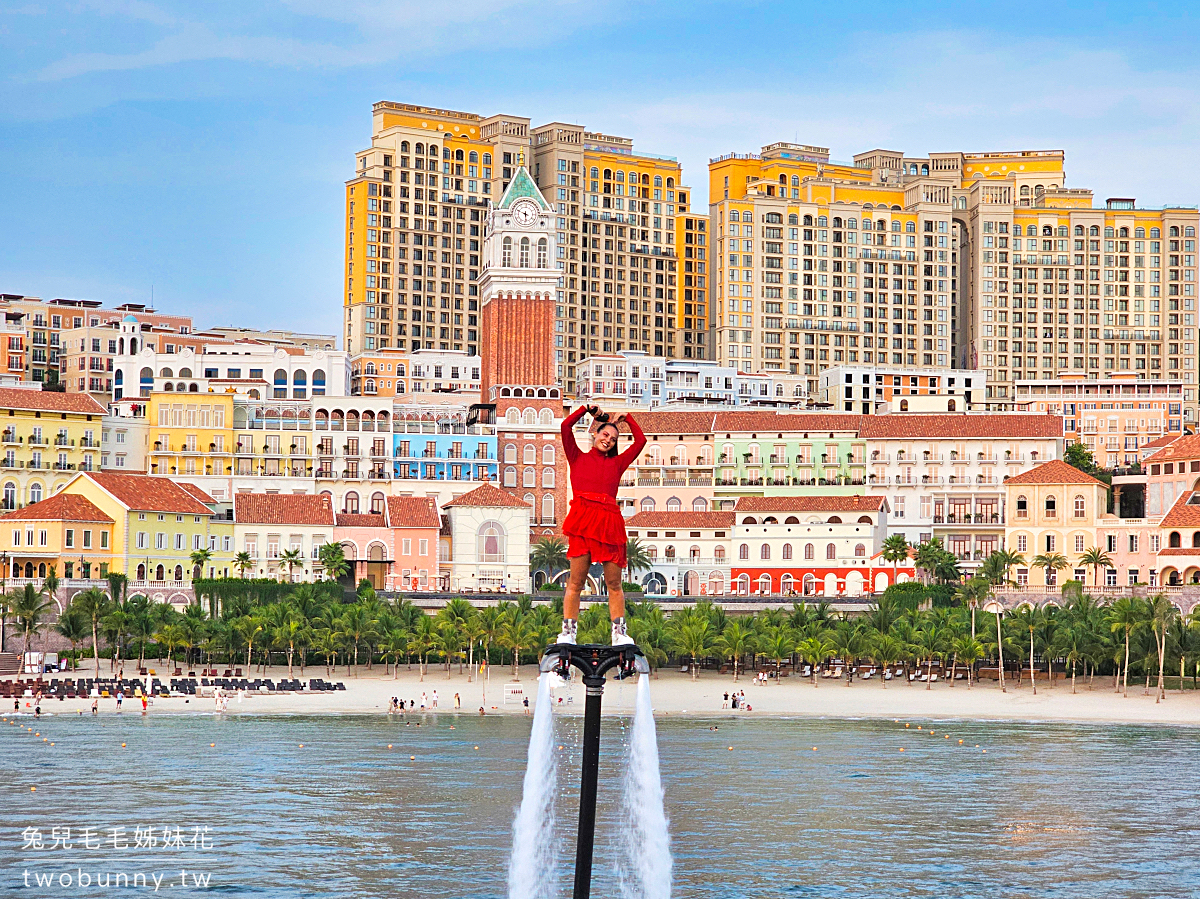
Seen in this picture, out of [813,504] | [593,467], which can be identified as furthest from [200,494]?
[593,467]

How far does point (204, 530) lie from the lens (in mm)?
140750

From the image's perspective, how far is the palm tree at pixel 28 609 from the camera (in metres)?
113

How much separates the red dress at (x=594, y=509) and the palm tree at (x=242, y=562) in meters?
119

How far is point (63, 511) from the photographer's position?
130 m

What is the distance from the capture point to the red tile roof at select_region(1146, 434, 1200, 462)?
149 m

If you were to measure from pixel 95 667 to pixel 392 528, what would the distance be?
3724 centimetres

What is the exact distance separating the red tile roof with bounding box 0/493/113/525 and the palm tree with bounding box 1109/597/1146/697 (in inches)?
2928

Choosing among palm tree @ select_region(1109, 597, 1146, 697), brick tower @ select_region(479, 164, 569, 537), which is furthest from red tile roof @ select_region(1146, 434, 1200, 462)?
brick tower @ select_region(479, 164, 569, 537)

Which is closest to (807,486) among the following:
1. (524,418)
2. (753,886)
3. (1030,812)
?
(524,418)

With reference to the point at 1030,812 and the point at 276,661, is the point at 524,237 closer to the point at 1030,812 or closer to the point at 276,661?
the point at 276,661

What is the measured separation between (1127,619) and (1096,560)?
2950 centimetres

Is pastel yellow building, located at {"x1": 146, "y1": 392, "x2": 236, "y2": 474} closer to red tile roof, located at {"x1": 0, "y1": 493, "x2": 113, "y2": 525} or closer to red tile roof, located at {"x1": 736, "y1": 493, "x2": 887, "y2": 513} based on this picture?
red tile roof, located at {"x1": 0, "y1": 493, "x2": 113, "y2": 525}

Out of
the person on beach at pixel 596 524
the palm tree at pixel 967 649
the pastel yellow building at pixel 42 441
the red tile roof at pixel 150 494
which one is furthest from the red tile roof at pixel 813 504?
the person on beach at pixel 596 524

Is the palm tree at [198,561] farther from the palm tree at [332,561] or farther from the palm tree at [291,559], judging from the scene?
the palm tree at [332,561]
